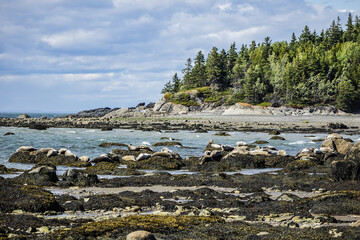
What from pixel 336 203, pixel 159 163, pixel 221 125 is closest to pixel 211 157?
pixel 159 163

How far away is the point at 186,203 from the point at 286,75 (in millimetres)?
93345

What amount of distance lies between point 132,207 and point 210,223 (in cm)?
260

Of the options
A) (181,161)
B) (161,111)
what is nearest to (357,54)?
(161,111)

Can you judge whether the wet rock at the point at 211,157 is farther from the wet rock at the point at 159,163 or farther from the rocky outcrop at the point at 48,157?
the rocky outcrop at the point at 48,157

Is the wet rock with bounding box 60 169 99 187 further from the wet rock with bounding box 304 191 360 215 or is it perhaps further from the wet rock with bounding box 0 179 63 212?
the wet rock with bounding box 304 191 360 215

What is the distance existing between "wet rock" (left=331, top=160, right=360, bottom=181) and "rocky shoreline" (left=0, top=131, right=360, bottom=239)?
0.10ft

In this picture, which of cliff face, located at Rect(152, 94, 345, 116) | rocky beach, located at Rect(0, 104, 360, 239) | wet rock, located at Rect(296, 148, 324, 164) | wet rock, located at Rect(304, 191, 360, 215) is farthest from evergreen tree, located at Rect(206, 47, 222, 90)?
wet rock, located at Rect(304, 191, 360, 215)

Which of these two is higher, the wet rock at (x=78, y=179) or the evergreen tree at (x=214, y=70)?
the evergreen tree at (x=214, y=70)

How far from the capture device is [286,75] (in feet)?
314

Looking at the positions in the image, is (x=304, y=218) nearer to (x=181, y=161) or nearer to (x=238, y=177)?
(x=238, y=177)

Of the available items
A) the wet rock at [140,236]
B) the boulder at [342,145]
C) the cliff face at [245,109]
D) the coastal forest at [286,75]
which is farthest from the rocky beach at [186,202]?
the coastal forest at [286,75]

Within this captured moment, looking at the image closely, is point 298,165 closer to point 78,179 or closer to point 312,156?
point 312,156

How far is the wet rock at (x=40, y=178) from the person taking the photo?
11.2m

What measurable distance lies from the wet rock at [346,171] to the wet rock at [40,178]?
31.6 feet
